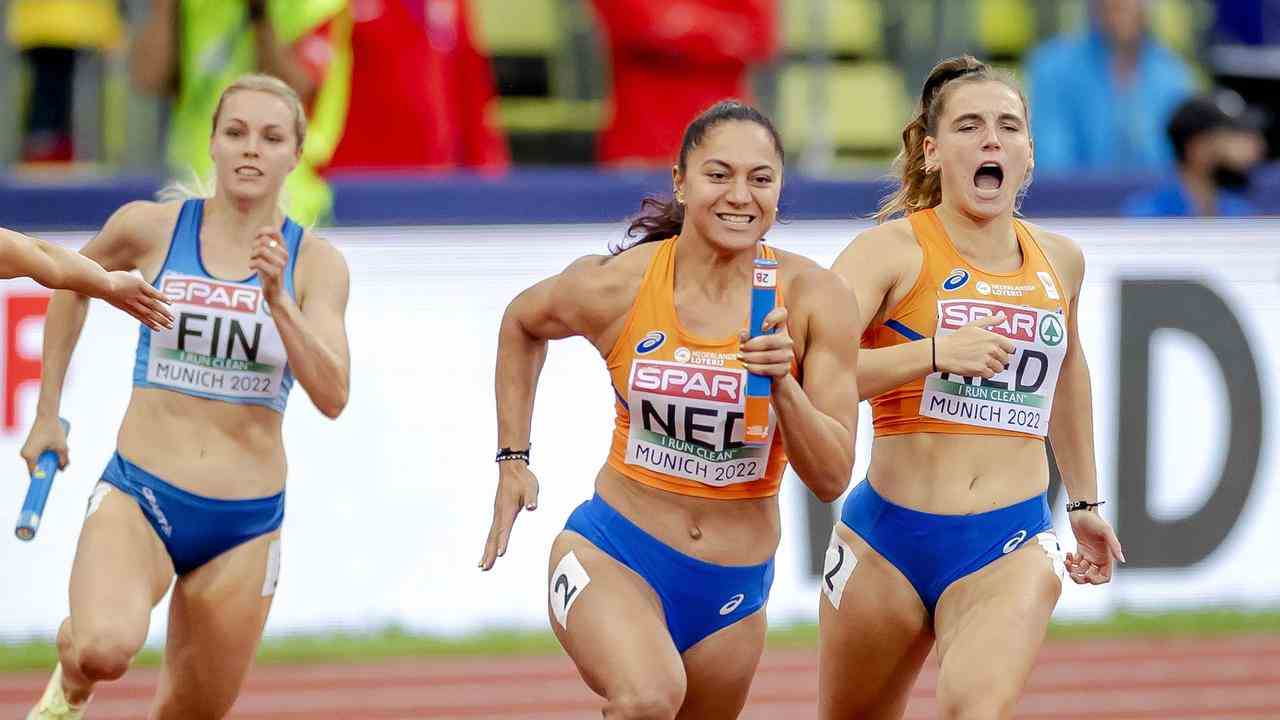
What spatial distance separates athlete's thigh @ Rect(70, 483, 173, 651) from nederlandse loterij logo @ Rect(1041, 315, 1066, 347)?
2651mm

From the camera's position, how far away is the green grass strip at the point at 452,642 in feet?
29.0

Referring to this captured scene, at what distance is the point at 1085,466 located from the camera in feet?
18.9

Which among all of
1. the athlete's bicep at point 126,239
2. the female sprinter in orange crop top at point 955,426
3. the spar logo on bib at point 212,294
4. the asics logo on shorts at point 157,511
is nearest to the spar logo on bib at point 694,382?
the female sprinter in orange crop top at point 955,426

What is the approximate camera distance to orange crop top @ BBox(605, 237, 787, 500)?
5.24 meters

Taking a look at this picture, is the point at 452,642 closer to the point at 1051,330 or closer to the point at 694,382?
the point at 694,382

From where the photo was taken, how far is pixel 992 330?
550 cm

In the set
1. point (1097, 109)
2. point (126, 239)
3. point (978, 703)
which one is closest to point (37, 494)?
point (126, 239)

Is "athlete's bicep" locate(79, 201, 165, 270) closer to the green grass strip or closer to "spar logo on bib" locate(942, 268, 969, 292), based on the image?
"spar logo on bib" locate(942, 268, 969, 292)

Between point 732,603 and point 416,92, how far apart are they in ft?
16.2

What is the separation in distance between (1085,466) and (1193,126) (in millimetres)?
4312

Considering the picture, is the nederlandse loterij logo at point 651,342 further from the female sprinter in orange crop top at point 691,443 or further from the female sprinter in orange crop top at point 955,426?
the female sprinter in orange crop top at point 955,426

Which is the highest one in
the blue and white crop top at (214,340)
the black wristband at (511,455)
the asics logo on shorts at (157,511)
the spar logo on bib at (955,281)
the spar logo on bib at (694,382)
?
the spar logo on bib at (955,281)

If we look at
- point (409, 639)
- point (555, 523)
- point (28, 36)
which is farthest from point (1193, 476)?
point (28, 36)

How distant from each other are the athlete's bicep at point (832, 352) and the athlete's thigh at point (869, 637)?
1.82 feet
